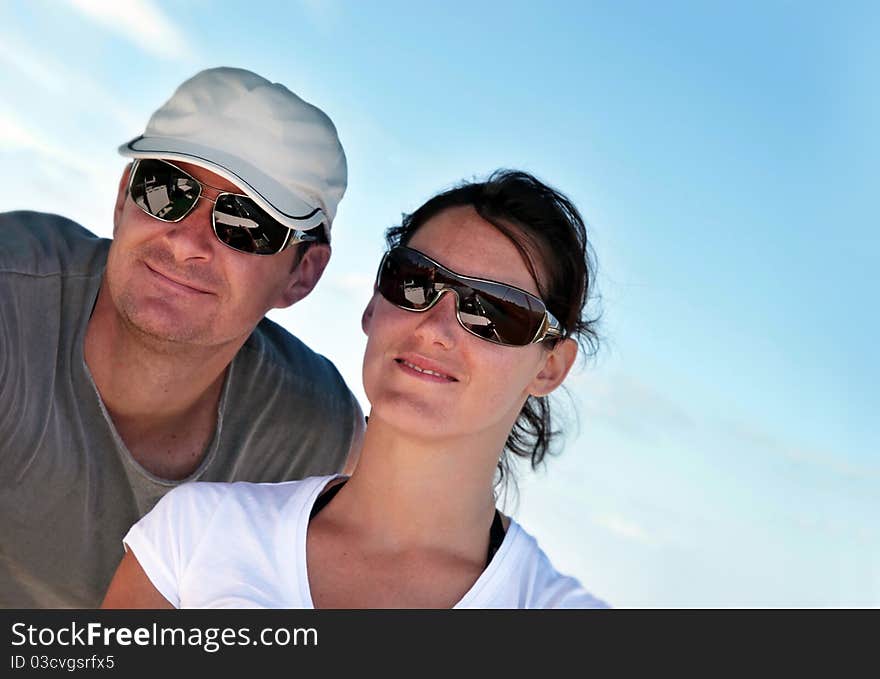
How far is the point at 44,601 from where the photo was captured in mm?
4344

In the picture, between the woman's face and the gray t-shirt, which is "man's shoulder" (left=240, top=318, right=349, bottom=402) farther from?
the woman's face

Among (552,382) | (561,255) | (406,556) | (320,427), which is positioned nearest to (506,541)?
(406,556)

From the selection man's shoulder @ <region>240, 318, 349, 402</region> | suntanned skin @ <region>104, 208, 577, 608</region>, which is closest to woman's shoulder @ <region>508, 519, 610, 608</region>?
suntanned skin @ <region>104, 208, 577, 608</region>

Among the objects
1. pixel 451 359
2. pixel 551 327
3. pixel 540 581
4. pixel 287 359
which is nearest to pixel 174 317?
pixel 287 359

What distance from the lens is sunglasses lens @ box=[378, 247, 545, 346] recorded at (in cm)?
298

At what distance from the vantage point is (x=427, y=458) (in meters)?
2.96

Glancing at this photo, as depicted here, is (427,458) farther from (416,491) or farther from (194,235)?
(194,235)

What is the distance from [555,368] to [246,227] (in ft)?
4.09

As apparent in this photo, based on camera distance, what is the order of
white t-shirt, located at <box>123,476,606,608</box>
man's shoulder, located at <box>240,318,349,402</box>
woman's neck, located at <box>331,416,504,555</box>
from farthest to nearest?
man's shoulder, located at <box>240,318,349,402</box> → woman's neck, located at <box>331,416,504,555</box> → white t-shirt, located at <box>123,476,606,608</box>

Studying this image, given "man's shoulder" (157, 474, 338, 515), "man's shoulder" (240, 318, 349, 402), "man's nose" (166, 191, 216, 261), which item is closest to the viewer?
"man's shoulder" (157, 474, 338, 515)

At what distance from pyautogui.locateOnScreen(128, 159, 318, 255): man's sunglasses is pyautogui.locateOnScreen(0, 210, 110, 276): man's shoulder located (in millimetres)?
382
